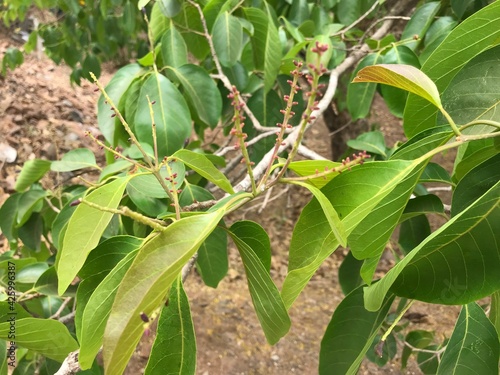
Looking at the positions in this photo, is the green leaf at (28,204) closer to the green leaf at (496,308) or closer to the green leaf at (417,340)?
the green leaf at (496,308)

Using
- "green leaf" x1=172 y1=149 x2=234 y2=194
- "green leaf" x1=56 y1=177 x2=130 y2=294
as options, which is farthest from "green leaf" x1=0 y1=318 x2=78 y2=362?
"green leaf" x1=172 y1=149 x2=234 y2=194

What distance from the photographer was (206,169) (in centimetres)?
45

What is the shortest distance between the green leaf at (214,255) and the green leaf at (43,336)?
0.99ft

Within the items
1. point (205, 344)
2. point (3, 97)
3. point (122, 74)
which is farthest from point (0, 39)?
point (122, 74)

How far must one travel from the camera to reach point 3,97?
3088 millimetres

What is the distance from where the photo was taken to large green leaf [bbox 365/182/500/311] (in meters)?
0.34

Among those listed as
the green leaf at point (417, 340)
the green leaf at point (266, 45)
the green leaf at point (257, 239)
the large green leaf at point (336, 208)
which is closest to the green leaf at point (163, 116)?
the green leaf at point (266, 45)

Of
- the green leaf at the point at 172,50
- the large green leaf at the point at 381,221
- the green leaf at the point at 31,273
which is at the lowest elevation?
the green leaf at the point at 31,273

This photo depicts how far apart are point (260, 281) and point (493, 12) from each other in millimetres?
326

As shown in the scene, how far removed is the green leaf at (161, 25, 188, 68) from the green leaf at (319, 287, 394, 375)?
55 centimetres

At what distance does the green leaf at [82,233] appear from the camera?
1.33 ft

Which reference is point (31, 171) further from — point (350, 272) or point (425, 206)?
point (425, 206)

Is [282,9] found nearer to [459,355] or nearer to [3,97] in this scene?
[459,355]

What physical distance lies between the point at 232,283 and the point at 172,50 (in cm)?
170
